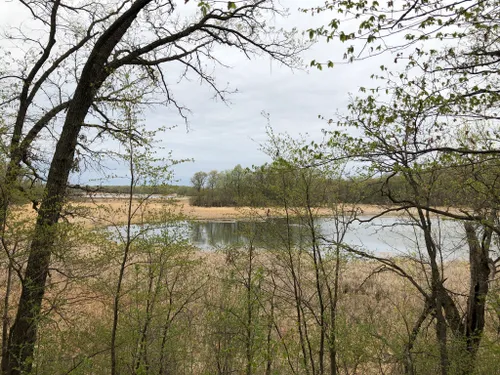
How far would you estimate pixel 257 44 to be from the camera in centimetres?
610

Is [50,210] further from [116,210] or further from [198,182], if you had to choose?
[198,182]

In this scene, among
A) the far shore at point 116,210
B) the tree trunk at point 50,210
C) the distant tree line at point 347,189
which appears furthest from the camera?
the distant tree line at point 347,189

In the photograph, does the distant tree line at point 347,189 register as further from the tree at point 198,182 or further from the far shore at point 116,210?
the tree at point 198,182

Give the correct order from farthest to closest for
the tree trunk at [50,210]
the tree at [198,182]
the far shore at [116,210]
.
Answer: the tree at [198,182], the far shore at [116,210], the tree trunk at [50,210]

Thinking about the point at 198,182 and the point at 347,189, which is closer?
the point at 347,189

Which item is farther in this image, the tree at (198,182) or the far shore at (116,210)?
the tree at (198,182)

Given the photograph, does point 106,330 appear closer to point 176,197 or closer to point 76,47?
point 176,197

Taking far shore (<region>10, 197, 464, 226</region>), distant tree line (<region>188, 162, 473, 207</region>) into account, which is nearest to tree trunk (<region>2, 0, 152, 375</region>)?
far shore (<region>10, 197, 464, 226</region>)

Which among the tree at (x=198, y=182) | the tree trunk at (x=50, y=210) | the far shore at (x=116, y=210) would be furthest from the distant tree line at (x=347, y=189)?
the tree at (x=198, y=182)

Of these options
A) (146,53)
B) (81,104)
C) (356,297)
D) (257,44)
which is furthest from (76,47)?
(356,297)

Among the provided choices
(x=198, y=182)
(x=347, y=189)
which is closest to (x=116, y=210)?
(x=347, y=189)

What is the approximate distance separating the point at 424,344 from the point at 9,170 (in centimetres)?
740

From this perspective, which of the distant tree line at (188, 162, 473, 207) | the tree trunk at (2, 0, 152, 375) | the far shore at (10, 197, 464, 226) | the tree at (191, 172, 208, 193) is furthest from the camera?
the tree at (191, 172, 208, 193)

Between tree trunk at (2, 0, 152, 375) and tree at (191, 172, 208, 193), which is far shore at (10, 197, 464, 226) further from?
tree at (191, 172, 208, 193)
